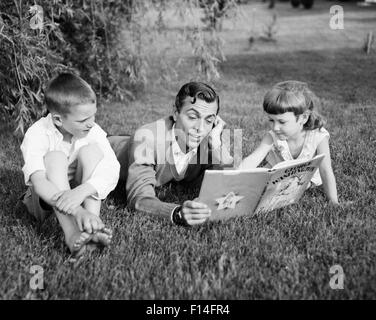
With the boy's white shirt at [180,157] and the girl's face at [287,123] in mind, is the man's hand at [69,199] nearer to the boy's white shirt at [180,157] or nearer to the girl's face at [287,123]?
the boy's white shirt at [180,157]

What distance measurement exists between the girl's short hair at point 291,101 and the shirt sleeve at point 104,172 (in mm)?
1106

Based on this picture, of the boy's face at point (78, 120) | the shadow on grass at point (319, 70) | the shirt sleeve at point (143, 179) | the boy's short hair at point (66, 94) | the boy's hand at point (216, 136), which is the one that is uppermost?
the boy's short hair at point (66, 94)

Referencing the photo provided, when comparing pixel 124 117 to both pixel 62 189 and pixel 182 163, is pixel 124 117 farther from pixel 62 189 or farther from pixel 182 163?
pixel 62 189

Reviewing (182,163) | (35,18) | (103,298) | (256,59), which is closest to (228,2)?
(35,18)

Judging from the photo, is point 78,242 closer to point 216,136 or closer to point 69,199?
point 69,199

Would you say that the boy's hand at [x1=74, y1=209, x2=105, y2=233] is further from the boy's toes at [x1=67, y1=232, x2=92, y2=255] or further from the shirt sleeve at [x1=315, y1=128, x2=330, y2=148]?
the shirt sleeve at [x1=315, y1=128, x2=330, y2=148]

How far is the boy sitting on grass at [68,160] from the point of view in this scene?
8.07 ft

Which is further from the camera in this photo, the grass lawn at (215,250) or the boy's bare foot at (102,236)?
the boy's bare foot at (102,236)

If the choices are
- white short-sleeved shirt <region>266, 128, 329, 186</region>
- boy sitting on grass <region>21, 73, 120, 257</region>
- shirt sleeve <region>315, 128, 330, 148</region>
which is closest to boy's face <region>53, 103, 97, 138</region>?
boy sitting on grass <region>21, 73, 120, 257</region>

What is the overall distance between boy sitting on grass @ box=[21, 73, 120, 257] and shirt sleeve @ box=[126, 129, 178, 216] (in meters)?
0.26

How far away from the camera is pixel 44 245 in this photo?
2592 mm

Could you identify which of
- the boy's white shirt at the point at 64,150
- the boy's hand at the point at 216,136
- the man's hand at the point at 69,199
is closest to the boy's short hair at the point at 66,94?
the boy's white shirt at the point at 64,150
